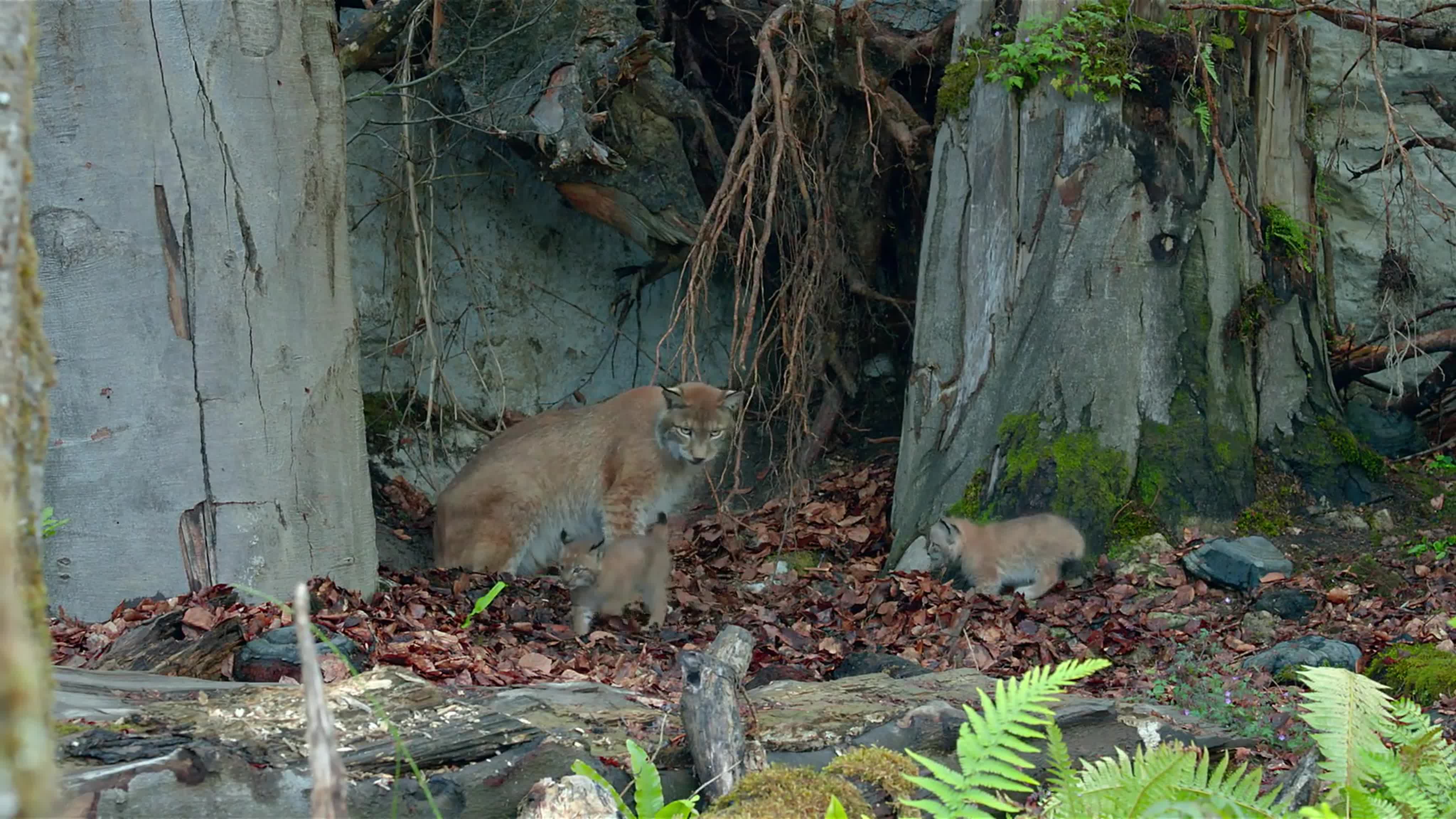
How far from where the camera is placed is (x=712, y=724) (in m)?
4.22

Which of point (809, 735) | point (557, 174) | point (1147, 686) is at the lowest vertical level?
point (1147, 686)

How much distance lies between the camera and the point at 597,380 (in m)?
13.0

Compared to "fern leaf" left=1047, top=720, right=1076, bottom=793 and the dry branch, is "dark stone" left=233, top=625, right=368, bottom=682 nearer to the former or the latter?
"fern leaf" left=1047, top=720, right=1076, bottom=793

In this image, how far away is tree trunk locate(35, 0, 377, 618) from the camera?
6.77 meters

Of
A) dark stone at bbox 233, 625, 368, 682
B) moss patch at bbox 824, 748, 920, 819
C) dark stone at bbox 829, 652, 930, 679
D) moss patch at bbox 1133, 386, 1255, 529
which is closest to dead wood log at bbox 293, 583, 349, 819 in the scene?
moss patch at bbox 824, 748, 920, 819

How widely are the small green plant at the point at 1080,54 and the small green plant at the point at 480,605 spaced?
472cm

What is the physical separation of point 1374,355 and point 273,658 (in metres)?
8.35

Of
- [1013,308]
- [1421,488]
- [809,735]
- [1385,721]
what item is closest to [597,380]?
[1013,308]

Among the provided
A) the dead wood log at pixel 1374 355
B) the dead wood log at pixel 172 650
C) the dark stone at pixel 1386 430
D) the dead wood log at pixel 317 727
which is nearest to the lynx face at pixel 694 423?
the dead wood log at pixel 172 650

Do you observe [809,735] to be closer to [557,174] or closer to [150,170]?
[150,170]

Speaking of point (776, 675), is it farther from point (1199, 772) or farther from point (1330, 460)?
point (1330, 460)

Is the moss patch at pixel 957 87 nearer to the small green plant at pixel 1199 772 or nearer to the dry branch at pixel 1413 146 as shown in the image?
the dry branch at pixel 1413 146

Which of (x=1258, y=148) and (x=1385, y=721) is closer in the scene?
(x=1385, y=721)

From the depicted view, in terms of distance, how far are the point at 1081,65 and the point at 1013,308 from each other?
1641 millimetres
